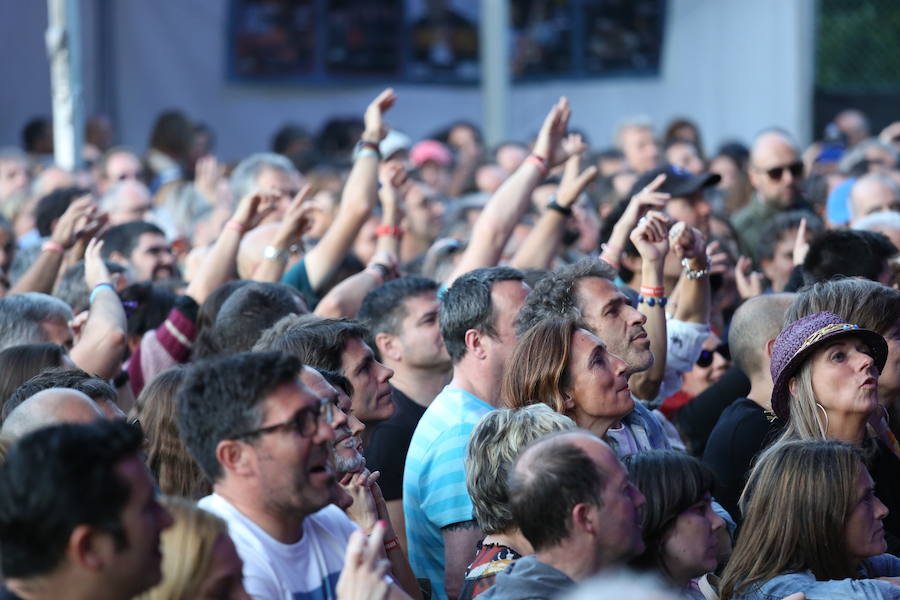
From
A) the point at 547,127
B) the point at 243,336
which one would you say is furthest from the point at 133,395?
the point at 547,127

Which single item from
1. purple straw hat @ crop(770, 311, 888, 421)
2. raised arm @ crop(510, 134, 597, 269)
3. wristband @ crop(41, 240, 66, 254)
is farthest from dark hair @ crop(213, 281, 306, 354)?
purple straw hat @ crop(770, 311, 888, 421)

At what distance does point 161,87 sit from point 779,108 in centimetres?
667

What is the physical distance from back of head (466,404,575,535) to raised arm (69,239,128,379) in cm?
183

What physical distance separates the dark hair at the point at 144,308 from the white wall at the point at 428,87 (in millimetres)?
7978

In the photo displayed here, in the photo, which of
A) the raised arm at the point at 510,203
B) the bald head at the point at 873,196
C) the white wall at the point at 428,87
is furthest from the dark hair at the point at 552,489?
the white wall at the point at 428,87

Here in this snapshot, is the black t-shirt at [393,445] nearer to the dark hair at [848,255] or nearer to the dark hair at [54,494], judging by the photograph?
the dark hair at [848,255]

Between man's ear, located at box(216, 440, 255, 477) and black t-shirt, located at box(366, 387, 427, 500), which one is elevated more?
man's ear, located at box(216, 440, 255, 477)

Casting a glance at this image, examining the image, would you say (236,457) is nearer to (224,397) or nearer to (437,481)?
(224,397)

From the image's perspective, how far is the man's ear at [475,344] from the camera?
4.59 m

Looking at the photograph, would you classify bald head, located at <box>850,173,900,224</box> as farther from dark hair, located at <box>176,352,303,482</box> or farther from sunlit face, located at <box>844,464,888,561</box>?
dark hair, located at <box>176,352,303,482</box>

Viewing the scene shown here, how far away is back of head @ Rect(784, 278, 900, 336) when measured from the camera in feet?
15.3

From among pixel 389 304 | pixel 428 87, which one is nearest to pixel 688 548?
pixel 389 304

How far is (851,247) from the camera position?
216 inches

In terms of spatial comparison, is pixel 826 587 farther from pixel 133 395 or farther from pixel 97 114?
pixel 97 114
